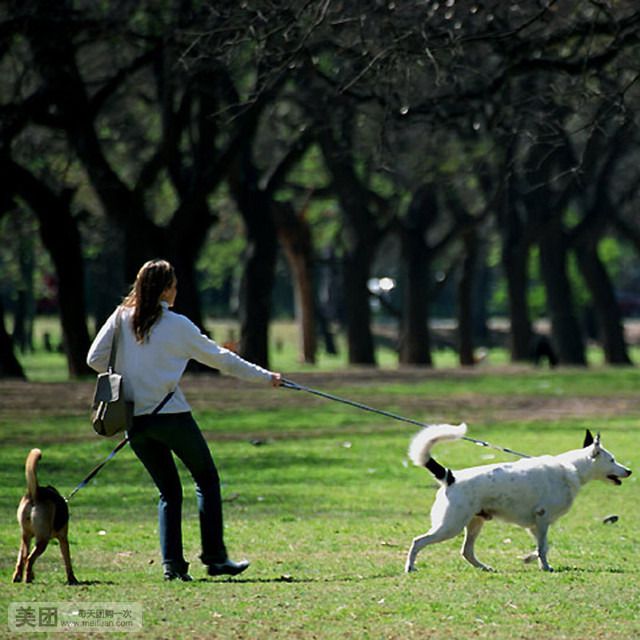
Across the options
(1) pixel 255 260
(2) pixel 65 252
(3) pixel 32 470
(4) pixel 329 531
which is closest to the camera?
(3) pixel 32 470

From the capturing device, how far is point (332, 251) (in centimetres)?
6481

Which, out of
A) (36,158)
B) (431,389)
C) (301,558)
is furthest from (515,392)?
(301,558)

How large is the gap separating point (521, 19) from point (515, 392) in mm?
14312

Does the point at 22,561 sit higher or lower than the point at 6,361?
lower

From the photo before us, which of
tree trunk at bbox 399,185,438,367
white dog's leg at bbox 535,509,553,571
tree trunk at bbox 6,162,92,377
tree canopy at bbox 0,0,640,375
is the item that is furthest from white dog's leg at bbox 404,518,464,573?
tree trunk at bbox 399,185,438,367

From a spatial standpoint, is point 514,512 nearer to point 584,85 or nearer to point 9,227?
point 584,85

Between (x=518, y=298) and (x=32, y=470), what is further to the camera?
(x=518, y=298)

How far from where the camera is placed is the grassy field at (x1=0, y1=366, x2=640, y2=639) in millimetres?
9453

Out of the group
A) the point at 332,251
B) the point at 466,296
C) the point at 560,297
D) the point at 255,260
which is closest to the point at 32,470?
the point at 255,260

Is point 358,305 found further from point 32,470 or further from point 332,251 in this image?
point 32,470

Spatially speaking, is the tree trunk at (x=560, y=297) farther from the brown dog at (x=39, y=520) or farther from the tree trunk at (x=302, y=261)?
the brown dog at (x=39, y=520)

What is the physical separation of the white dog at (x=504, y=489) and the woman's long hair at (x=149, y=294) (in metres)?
1.90

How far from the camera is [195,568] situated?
11.7 metres

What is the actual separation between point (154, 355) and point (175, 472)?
2.58 feet
